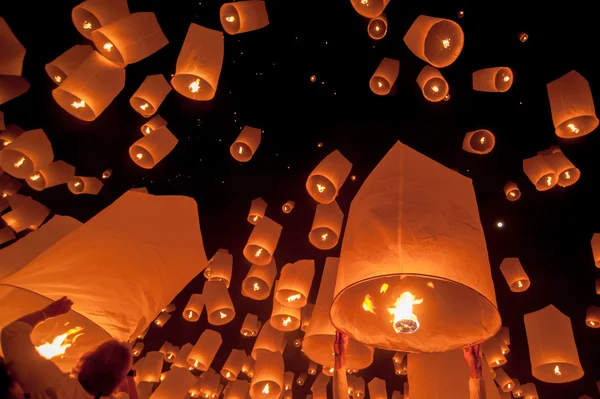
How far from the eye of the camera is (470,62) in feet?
13.6

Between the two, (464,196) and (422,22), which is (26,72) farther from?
(464,196)

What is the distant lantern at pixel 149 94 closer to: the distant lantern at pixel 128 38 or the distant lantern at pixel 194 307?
the distant lantern at pixel 128 38

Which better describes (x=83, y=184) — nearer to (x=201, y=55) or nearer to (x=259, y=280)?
(x=259, y=280)

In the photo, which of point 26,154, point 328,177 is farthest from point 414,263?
point 26,154

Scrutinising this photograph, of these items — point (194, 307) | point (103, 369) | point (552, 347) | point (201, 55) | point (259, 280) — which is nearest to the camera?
point (103, 369)

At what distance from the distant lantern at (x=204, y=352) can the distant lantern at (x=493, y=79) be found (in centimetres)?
380

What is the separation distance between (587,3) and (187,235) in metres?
3.58

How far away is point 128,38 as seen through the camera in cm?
321

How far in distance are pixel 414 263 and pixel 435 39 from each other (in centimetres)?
216

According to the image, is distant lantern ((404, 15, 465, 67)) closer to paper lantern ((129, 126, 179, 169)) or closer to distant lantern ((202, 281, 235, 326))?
paper lantern ((129, 126, 179, 169))

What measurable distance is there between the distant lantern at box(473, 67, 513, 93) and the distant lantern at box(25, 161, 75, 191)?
3.91 m

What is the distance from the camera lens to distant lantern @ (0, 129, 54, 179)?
404 centimetres

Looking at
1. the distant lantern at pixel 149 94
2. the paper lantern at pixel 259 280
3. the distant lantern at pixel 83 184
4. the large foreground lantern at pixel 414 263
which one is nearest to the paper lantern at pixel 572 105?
the large foreground lantern at pixel 414 263

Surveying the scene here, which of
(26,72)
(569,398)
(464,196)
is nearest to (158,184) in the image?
(26,72)
